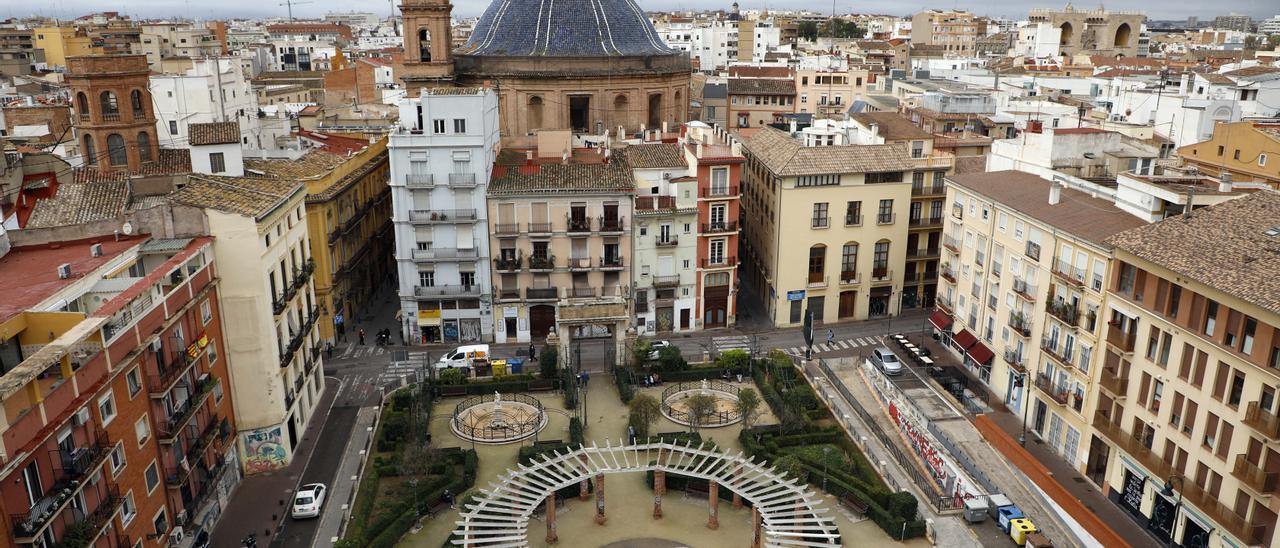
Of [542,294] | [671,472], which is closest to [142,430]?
[671,472]

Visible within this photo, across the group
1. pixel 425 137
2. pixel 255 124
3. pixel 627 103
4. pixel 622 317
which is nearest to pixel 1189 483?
pixel 622 317

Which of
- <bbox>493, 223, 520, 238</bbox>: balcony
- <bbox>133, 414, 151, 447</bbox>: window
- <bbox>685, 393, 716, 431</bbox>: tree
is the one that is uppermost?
<bbox>493, 223, 520, 238</bbox>: balcony

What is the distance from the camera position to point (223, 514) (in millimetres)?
43281

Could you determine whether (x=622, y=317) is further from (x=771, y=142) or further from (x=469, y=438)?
(x=771, y=142)

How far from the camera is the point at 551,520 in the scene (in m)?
41.5

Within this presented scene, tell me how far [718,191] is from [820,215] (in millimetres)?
7612

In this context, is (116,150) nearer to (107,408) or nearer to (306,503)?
(306,503)

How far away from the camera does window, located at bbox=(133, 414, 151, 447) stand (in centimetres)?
3581

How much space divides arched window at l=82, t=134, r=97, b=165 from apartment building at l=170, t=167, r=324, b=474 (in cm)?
1827

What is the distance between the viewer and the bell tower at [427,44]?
261ft

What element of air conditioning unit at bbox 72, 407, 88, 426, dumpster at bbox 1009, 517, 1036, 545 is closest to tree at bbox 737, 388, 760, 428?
dumpster at bbox 1009, 517, 1036, 545

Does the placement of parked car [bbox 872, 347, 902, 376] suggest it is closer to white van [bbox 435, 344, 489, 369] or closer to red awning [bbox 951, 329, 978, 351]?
red awning [bbox 951, 329, 978, 351]

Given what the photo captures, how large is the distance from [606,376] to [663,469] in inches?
727

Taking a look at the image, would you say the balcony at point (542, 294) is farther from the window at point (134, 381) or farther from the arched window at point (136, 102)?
the window at point (134, 381)
